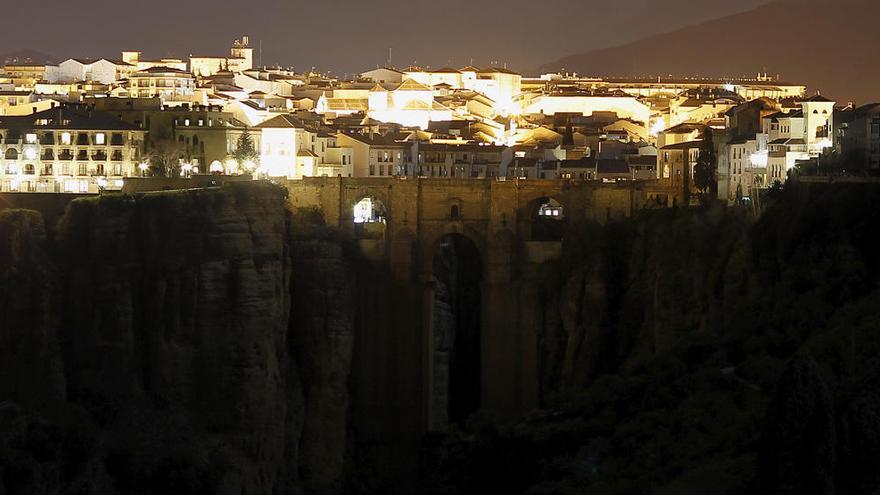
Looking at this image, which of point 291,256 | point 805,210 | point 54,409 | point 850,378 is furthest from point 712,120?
point 850,378

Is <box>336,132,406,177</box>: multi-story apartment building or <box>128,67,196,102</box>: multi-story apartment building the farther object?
<box>128,67,196,102</box>: multi-story apartment building

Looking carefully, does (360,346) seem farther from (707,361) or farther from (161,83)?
(161,83)

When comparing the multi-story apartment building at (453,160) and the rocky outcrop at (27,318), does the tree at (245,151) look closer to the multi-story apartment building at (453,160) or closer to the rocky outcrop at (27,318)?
the multi-story apartment building at (453,160)

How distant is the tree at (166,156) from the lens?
61.3 metres

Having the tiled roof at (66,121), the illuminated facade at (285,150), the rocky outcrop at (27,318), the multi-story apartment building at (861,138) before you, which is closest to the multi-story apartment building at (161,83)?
the illuminated facade at (285,150)

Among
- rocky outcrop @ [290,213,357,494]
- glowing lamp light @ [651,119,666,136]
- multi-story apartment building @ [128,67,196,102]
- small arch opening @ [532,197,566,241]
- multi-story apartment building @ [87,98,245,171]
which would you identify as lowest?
rocky outcrop @ [290,213,357,494]

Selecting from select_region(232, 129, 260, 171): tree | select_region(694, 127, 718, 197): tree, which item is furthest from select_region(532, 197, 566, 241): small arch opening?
select_region(232, 129, 260, 171): tree

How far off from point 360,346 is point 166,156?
10290 millimetres

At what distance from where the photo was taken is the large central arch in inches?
2322

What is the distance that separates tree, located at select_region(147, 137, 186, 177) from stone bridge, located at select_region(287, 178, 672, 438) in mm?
4767

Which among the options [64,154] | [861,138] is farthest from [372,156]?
[861,138]

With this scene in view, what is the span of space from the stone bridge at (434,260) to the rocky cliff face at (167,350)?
106 inches

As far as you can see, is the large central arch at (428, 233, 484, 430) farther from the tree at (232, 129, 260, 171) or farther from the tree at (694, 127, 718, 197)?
the tree at (694, 127, 718, 197)

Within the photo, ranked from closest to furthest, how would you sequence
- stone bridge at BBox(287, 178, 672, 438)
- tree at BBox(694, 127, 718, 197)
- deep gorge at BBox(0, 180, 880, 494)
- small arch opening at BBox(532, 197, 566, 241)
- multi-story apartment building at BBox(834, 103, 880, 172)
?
deep gorge at BBox(0, 180, 880, 494) < multi-story apartment building at BBox(834, 103, 880, 172) < stone bridge at BBox(287, 178, 672, 438) < tree at BBox(694, 127, 718, 197) < small arch opening at BBox(532, 197, 566, 241)
